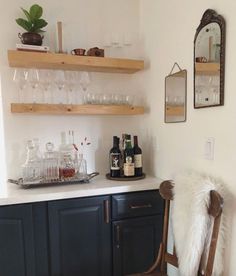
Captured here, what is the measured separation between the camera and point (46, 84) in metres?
2.01

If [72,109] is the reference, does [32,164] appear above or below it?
below

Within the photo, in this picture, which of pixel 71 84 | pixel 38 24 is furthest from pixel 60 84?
pixel 38 24

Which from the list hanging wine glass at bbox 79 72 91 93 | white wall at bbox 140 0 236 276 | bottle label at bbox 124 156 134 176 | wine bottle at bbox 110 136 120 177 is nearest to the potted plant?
hanging wine glass at bbox 79 72 91 93

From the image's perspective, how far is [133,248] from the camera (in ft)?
5.97

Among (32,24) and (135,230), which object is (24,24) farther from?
(135,230)

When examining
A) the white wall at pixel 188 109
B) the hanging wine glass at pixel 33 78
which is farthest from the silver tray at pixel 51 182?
the hanging wine glass at pixel 33 78

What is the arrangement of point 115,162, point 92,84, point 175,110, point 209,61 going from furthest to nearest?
point 92,84 → point 115,162 → point 175,110 → point 209,61

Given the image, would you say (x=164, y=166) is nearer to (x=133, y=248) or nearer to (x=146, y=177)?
(x=146, y=177)

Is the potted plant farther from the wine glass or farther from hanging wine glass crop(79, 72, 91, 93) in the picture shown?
hanging wine glass crop(79, 72, 91, 93)

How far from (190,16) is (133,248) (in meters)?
1.56

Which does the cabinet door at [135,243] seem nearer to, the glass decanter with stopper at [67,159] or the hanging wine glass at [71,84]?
the glass decanter with stopper at [67,159]

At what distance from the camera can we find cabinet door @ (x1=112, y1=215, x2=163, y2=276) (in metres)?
1.78

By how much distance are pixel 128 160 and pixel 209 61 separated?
911 mm

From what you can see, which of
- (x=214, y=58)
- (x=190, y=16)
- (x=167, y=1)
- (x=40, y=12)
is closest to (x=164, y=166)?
(x=214, y=58)
